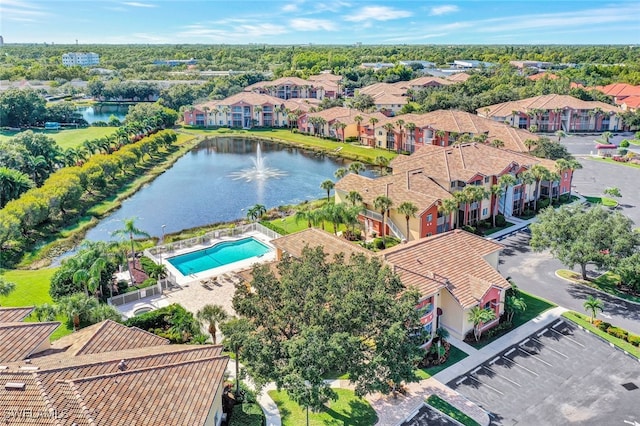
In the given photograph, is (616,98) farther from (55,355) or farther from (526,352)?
(55,355)

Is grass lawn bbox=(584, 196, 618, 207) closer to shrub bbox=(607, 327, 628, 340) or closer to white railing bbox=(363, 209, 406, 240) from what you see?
white railing bbox=(363, 209, 406, 240)

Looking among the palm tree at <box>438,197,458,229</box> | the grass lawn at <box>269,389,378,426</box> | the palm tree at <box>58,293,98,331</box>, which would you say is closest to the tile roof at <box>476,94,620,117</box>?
the palm tree at <box>438,197,458,229</box>

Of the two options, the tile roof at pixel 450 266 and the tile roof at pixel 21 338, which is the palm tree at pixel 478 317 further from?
the tile roof at pixel 21 338

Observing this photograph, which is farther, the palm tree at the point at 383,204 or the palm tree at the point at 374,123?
the palm tree at the point at 374,123

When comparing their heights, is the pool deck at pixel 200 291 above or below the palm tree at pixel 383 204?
below

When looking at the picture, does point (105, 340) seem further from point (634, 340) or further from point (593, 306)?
point (634, 340)

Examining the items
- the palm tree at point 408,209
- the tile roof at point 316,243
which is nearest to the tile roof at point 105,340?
the tile roof at point 316,243
